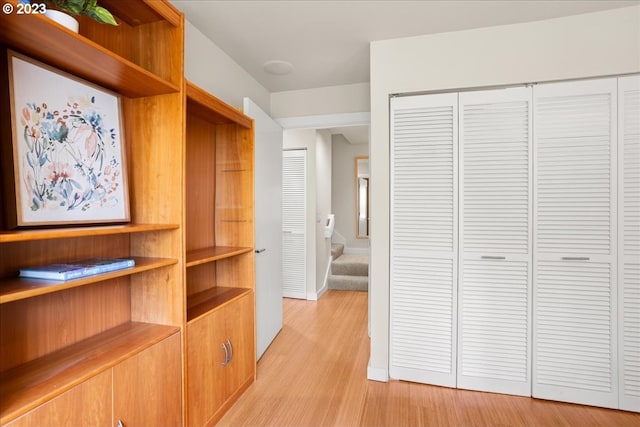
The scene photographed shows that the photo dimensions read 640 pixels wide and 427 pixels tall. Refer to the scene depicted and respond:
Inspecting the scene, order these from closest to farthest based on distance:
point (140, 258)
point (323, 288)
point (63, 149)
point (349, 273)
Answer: point (63, 149)
point (140, 258)
point (323, 288)
point (349, 273)

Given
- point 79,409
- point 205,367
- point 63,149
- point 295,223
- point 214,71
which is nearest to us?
point 79,409

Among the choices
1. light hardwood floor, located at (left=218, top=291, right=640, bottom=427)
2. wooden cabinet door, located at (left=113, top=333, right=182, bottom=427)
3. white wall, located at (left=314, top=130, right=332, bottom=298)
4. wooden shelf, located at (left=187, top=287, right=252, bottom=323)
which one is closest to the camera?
wooden cabinet door, located at (left=113, top=333, right=182, bottom=427)

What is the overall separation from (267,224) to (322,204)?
2.12m

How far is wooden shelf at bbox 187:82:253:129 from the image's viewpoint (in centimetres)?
163

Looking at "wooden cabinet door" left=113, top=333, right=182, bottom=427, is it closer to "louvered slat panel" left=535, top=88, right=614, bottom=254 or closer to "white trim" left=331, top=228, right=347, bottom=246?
"louvered slat panel" left=535, top=88, right=614, bottom=254

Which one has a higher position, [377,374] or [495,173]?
[495,173]

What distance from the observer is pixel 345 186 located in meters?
6.04

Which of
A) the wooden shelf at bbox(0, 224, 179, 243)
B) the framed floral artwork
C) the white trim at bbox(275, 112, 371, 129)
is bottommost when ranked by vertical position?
the wooden shelf at bbox(0, 224, 179, 243)

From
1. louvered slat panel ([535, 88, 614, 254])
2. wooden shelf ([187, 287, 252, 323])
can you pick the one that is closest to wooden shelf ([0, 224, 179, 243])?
wooden shelf ([187, 287, 252, 323])

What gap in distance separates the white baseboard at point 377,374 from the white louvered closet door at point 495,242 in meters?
0.50

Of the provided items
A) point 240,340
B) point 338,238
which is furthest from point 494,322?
point 338,238

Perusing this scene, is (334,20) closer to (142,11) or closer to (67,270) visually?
(142,11)

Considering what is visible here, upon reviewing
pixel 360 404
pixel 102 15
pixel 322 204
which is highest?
pixel 102 15

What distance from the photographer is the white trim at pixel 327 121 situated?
302cm
